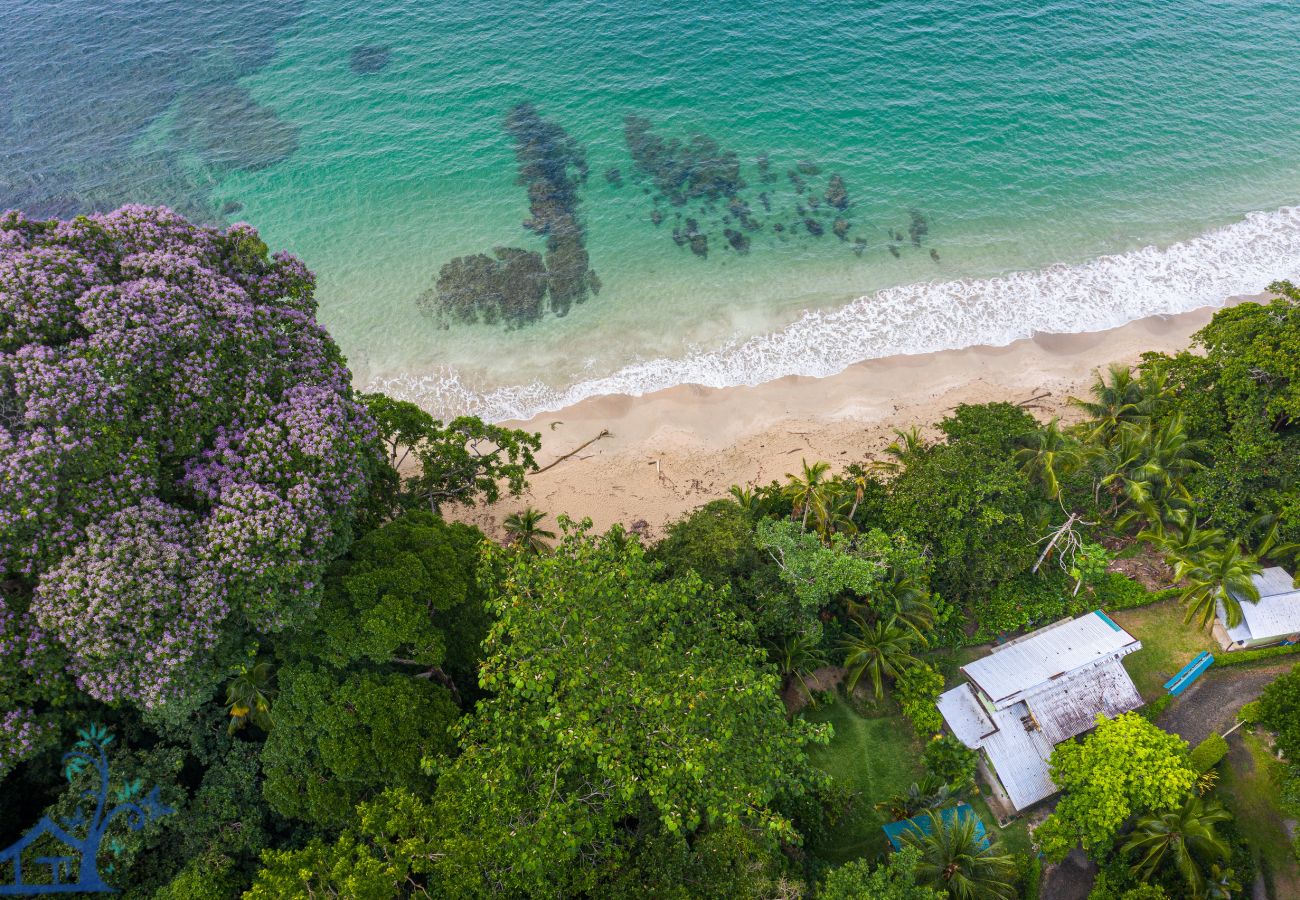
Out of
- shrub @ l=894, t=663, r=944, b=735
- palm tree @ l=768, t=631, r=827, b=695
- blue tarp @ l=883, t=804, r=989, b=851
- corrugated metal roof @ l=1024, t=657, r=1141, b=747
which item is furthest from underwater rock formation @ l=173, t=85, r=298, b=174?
corrugated metal roof @ l=1024, t=657, r=1141, b=747

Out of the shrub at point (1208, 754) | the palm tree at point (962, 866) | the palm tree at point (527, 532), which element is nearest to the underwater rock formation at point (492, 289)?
the palm tree at point (527, 532)

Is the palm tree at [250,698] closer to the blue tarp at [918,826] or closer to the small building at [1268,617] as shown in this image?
the blue tarp at [918,826]

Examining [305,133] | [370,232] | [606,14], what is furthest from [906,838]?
[606,14]

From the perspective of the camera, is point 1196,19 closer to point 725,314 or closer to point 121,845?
point 725,314

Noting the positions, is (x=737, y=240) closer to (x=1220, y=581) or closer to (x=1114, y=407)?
(x=1114, y=407)

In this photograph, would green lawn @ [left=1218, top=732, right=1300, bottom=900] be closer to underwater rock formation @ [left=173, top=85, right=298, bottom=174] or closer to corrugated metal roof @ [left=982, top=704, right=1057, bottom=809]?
corrugated metal roof @ [left=982, top=704, right=1057, bottom=809]

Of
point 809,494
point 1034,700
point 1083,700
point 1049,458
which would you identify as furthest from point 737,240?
point 1083,700
